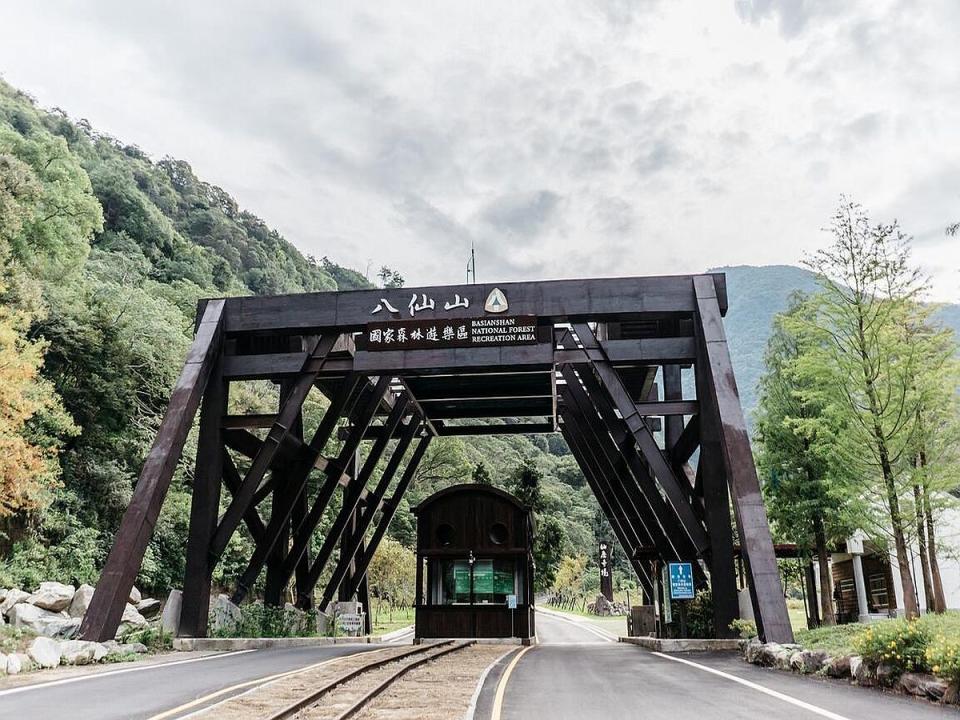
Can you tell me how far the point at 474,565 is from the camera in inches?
920

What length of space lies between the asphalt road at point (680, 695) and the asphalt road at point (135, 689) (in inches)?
141

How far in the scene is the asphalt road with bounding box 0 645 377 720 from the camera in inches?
319

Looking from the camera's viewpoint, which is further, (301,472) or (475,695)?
(301,472)

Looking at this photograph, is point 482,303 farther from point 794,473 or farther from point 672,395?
point 794,473

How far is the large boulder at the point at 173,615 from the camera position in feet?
57.1

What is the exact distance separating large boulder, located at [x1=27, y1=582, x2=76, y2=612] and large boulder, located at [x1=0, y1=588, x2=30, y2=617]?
19cm

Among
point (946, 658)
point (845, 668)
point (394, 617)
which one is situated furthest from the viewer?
point (394, 617)

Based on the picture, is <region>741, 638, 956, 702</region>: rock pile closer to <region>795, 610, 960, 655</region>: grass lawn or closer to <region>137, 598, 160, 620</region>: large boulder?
<region>795, 610, 960, 655</region>: grass lawn

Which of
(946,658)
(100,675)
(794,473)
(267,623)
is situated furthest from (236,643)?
(794,473)

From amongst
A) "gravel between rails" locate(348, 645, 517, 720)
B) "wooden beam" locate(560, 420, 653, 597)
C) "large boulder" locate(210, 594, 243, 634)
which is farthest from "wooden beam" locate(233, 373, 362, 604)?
"wooden beam" locate(560, 420, 653, 597)

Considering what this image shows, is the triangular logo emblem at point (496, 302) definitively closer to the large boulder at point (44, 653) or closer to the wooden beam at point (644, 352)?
the wooden beam at point (644, 352)

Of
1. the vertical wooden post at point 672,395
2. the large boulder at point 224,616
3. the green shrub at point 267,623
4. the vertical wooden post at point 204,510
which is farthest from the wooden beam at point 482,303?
the green shrub at point 267,623

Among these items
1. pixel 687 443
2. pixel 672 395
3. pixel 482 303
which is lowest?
pixel 687 443

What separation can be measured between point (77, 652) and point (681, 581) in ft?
41.1
